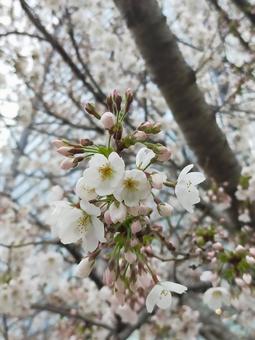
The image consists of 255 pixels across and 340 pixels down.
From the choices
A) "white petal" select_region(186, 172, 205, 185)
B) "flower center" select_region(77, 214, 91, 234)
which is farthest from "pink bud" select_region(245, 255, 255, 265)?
"flower center" select_region(77, 214, 91, 234)

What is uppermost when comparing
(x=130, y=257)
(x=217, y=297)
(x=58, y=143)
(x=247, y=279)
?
(x=58, y=143)

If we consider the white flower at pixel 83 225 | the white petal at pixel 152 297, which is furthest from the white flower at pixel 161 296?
the white flower at pixel 83 225

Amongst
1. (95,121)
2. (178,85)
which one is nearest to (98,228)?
(178,85)

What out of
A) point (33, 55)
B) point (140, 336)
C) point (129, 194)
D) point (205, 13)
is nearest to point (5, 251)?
point (140, 336)

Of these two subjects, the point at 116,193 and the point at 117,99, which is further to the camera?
the point at 117,99

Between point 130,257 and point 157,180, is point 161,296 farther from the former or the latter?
point 157,180

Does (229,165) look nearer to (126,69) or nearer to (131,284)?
(131,284)

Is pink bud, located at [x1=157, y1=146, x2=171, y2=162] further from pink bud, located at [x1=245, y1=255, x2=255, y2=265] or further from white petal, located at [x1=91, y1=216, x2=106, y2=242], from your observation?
pink bud, located at [x1=245, y1=255, x2=255, y2=265]

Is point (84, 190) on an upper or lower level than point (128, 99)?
lower
